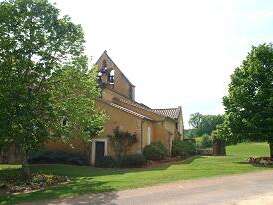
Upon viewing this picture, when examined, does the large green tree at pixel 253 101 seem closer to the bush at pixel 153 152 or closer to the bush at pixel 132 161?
the bush at pixel 153 152

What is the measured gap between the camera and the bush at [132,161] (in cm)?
3478

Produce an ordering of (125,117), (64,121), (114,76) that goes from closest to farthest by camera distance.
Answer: (64,121) < (125,117) < (114,76)

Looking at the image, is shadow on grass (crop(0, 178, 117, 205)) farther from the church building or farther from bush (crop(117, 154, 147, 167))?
the church building

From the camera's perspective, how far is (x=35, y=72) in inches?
1000

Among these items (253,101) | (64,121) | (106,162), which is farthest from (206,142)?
(64,121)

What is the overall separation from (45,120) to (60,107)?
4.28ft

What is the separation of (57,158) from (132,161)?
7262 mm

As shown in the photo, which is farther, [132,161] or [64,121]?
[132,161]

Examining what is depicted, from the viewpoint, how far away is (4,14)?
23.9 meters

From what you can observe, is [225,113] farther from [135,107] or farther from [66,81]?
[66,81]

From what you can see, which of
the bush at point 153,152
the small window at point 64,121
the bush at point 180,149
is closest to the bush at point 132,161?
the bush at point 153,152

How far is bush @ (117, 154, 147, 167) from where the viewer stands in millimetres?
34781

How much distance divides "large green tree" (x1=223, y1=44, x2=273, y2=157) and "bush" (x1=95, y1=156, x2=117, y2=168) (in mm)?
9920

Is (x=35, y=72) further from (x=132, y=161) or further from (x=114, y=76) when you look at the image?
(x=114, y=76)
